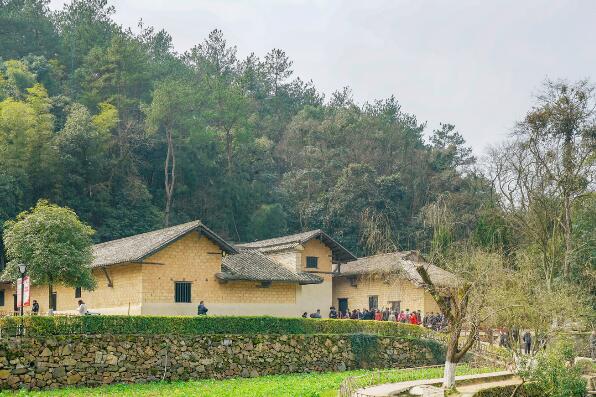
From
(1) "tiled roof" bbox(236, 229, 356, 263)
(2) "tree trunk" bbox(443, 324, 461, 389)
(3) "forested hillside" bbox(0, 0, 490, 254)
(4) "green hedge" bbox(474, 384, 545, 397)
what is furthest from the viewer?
(3) "forested hillside" bbox(0, 0, 490, 254)

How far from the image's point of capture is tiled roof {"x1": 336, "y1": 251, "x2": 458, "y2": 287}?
51719 millimetres

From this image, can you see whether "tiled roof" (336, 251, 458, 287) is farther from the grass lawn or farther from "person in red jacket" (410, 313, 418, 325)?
the grass lawn

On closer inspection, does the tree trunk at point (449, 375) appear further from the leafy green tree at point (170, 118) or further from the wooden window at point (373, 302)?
the leafy green tree at point (170, 118)

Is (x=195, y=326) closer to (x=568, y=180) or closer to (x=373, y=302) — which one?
(x=373, y=302)

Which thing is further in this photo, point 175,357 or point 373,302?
point 373,302

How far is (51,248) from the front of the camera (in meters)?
36.5

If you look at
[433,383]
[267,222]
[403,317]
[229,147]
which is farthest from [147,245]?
[229,147]

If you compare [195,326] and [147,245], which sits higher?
[147,245]

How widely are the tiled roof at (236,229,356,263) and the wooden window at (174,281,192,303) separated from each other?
11.7m

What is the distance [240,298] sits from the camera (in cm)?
4294

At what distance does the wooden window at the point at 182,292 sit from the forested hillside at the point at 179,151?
812 inches

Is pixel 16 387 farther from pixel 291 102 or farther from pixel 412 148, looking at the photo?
pixel 291 102

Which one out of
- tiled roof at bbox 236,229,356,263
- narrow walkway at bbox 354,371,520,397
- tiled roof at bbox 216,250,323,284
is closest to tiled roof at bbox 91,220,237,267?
tiled roof at bbox 216,250,323,284

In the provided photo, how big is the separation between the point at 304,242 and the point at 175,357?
21801mm
